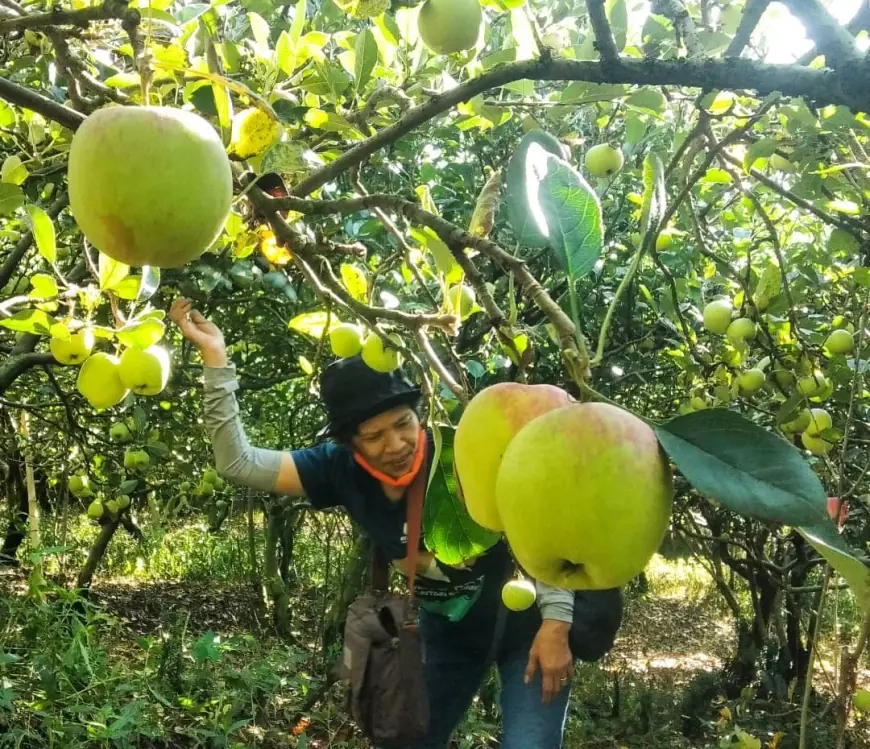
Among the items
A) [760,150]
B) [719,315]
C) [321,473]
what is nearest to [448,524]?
[760,150]

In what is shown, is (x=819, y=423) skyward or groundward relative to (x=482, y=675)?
skyward

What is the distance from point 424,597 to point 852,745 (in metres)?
2.72

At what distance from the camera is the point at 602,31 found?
0.80m

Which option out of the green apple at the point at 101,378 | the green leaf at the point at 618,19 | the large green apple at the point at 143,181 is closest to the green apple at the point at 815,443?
the green leaf at the point at 618,19

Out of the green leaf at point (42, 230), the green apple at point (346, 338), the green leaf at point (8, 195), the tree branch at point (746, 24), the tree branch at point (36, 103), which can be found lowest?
the green apple at point (346, 338)

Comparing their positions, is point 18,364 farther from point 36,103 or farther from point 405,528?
point 36,103

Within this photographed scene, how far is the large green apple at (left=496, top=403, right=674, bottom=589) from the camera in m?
0.60

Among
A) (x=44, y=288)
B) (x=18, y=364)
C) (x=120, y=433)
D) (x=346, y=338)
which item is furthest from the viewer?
(x=120, y=433)

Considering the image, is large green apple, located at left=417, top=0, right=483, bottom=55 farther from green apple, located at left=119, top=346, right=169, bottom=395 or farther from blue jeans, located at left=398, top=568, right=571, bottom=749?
blue jeans, located at left=398, top=568, right=571, bottom=749

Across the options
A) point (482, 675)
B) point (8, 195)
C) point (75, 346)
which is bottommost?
point (482, 675)

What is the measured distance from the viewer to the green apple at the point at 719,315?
2201mm

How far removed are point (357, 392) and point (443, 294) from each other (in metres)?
1.39

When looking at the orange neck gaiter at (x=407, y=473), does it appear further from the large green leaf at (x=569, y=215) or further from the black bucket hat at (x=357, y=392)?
the large green leaf at (x=569, y=215)

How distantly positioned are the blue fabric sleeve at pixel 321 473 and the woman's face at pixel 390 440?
0.23 meters
